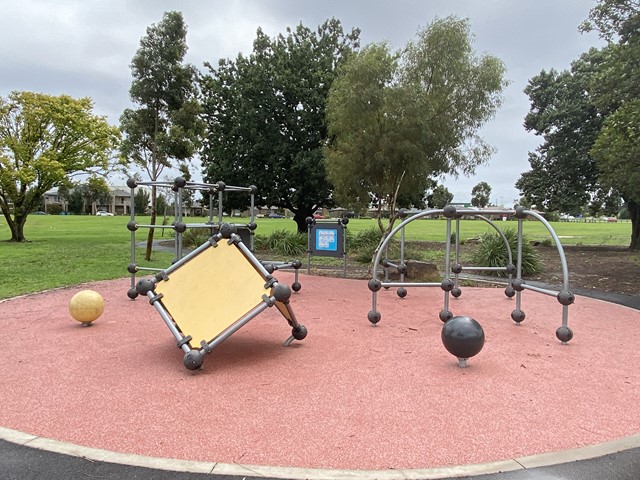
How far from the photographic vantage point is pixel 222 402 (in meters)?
3.72

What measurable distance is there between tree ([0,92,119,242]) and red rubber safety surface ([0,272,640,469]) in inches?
623

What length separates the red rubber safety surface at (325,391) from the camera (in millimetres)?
3043

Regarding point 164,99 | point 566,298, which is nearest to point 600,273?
point 566,298

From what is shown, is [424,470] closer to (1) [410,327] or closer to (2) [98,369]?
(2) [98,369]

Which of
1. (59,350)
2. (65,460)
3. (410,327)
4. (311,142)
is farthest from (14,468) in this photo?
(311,142)

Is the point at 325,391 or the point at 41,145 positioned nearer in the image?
the point at 325,391

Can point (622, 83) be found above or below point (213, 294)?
above

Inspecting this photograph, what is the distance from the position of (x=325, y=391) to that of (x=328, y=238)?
7.45 meters

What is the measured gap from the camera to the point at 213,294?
5043 millimetres

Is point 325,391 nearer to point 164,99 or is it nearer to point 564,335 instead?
point 564,335

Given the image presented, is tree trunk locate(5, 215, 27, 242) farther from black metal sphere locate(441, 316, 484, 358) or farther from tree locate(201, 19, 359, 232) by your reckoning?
black metal sphere locate(441, 316, 484, 358)

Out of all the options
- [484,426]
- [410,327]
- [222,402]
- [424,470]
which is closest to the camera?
[424,470]

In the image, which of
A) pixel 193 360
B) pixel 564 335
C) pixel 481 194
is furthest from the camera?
pixel 481 194

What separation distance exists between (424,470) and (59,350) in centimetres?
413
